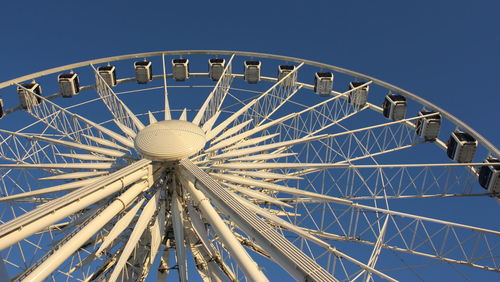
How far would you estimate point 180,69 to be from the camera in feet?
95.9

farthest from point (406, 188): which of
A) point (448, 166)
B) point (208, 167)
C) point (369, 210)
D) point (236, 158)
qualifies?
point (208, 167)

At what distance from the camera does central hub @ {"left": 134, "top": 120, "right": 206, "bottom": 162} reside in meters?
15.2

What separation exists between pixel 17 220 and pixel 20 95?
57.7 feet

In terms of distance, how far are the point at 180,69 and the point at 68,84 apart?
769 centimetres

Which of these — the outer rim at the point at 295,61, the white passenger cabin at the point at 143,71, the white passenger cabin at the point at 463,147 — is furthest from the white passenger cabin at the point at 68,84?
the white passenger cabin at the point at 463,147

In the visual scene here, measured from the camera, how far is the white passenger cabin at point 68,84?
1039 inches

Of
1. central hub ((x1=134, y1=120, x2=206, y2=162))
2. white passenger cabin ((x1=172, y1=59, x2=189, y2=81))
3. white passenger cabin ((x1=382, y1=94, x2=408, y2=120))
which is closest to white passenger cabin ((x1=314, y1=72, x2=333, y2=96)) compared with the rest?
white passenger cabin ((x1=382, y1=94, x2=408, y2=120))

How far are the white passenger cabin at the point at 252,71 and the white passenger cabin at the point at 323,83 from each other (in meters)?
4.33

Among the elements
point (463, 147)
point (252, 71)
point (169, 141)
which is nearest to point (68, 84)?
point (252, 71)

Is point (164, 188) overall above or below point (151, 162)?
below

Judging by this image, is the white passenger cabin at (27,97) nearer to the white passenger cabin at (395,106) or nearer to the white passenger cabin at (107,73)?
the white passenger cabin at (107,73)

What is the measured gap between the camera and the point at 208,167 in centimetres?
1593

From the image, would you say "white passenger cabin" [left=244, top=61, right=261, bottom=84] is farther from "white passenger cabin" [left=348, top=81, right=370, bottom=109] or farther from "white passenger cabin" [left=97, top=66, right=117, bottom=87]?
"white passenger cabin" [left=97, top=66, right=117, bottom=87]

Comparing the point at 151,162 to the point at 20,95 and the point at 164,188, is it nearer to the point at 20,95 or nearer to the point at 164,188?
the point at 164,188
